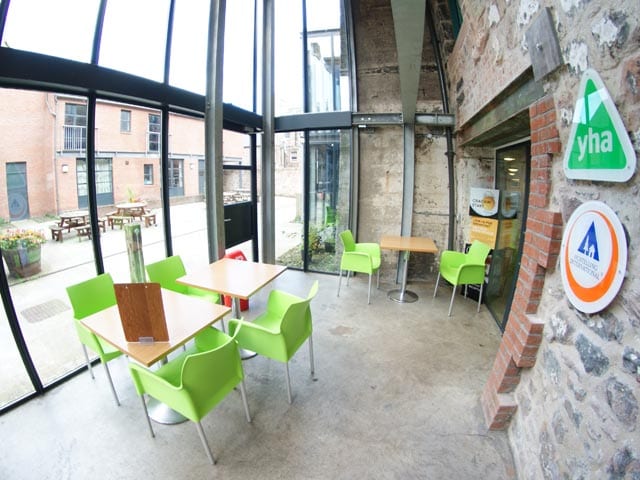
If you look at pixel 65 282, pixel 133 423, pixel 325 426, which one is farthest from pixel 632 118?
pixel 65 282

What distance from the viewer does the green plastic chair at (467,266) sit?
3.92m

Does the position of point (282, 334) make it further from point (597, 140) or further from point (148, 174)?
point (148, 174)

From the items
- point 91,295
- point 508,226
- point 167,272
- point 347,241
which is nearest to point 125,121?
point 167,272

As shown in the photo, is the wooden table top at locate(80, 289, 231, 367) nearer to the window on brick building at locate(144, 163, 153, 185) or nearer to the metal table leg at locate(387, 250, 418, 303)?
the window on brick building at locate(144, 163, 153, 185)

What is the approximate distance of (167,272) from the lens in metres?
3.27

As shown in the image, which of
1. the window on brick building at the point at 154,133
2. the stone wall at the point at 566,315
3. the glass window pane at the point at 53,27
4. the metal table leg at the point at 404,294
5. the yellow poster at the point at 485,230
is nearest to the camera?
the stone wall at the point at 566,315

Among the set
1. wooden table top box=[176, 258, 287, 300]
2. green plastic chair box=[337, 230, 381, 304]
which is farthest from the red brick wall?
green plastic chair box=[337, 230, 381, 304]

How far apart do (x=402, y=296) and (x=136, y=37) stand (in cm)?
462

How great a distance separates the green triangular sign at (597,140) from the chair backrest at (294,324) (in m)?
1.87

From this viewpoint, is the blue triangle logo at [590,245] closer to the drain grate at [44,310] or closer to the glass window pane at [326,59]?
the drain grate at [44,310]

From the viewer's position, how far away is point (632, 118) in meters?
1.15

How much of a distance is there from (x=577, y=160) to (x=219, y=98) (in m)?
3.52

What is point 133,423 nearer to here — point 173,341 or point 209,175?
point 173,341

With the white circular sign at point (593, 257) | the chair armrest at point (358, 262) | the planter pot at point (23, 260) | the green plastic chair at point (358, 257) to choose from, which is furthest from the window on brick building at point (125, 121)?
the white circular sign at point (593, 257)
